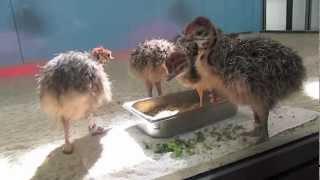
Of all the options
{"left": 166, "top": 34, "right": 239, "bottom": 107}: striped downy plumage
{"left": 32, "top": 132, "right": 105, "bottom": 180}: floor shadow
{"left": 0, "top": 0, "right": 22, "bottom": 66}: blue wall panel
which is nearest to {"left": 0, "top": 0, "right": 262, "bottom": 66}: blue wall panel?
{"left": 0, "top": 0, "right": 22, "bottom": 66}: blue wall panel

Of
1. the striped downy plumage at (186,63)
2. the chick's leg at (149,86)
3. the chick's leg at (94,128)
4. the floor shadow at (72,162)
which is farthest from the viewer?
the chick's leg at (149,86)

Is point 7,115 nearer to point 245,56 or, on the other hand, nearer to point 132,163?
point 132,163

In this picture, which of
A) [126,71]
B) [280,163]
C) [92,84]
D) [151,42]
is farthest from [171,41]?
[280,163]

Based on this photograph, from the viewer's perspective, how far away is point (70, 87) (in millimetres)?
894

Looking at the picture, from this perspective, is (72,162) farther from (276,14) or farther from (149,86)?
(276,14)

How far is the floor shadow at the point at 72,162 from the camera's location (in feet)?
2.86

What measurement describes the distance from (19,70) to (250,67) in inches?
25.1

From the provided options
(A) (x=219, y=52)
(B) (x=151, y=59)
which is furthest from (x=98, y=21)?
(A) (x=219, y=52)

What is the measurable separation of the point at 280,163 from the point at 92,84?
1.36 ft

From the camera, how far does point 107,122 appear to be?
45.3 inches

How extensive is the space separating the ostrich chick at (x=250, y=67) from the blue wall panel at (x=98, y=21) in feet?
0.61

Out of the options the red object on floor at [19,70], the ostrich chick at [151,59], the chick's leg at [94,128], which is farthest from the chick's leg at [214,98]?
the red object on floor at [19,70]

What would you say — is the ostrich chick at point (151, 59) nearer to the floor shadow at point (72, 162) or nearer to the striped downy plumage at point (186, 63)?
the striped downy plumage at point (186, 63)

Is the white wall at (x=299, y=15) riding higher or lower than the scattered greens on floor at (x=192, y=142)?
higher
